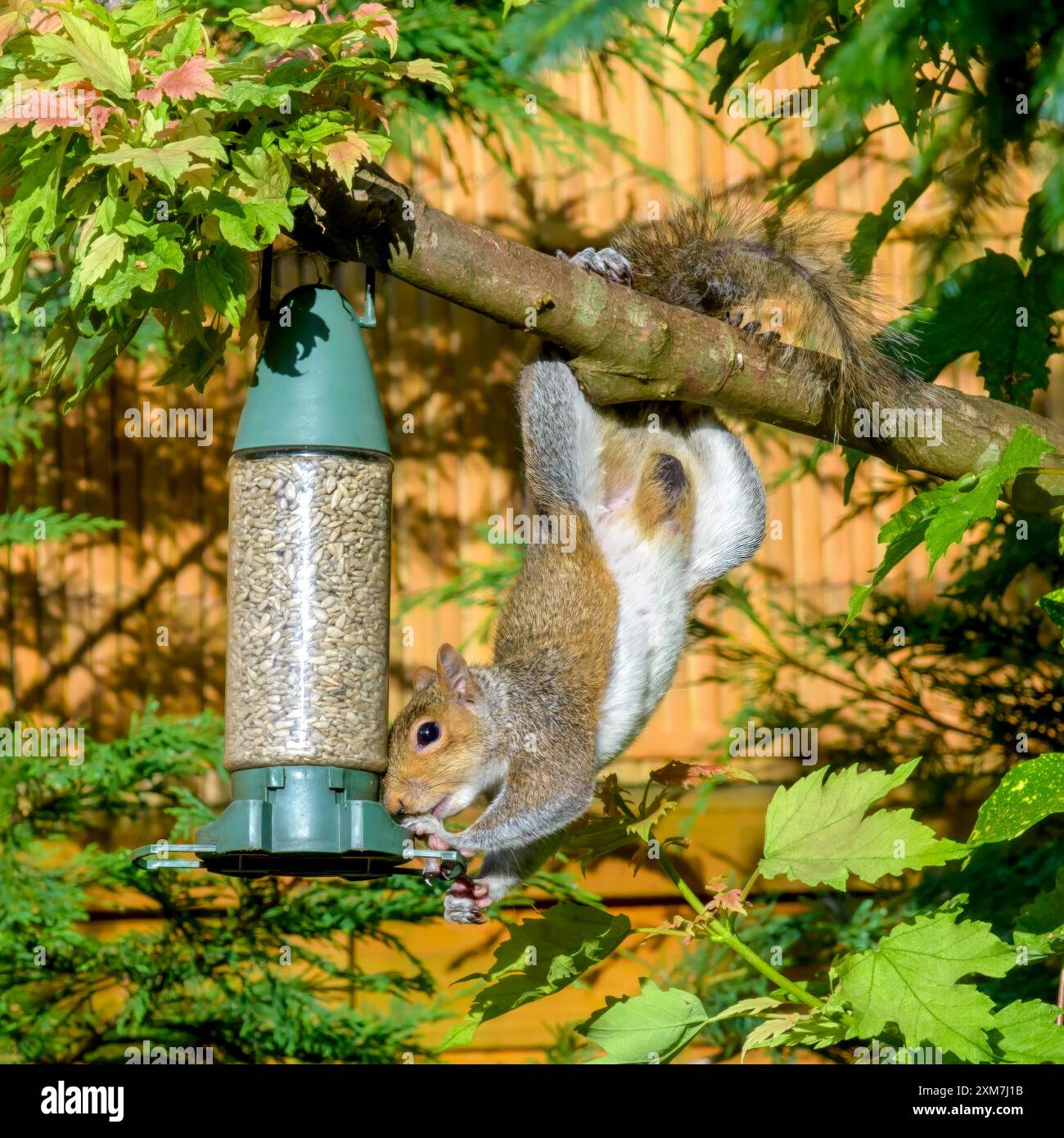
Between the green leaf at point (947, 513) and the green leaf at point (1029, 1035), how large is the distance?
33 cm

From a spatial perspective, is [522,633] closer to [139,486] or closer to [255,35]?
[255,35]

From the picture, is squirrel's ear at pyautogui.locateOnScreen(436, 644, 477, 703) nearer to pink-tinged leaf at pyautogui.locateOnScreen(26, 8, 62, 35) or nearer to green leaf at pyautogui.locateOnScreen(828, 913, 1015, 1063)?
green leaf at pyautogui.locateOnScreen(828, 913, 1015, 1063)

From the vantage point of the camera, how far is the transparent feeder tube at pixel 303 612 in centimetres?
157

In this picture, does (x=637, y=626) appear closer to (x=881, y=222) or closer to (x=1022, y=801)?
(x=881, y=222)

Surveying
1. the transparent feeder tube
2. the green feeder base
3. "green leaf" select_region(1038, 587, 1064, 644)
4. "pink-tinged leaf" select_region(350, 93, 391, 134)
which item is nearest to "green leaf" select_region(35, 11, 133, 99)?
"pink-tinged leaf" select_region(350, 93, 391, 134)

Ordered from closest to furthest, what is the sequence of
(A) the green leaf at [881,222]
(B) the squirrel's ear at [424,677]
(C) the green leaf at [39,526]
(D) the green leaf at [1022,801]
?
(D) the green leaf at [1022,801], (A) the green leaf at [881,222], (B) the squirrel's ear at [424,677], (C) the green leaf at [39,526]

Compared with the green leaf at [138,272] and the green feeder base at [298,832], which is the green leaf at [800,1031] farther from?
the green leaf at [138,272]

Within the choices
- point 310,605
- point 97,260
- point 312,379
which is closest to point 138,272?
point 97,260

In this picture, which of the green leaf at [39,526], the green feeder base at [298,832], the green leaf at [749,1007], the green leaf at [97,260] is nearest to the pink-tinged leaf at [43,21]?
the green leaf at [97,260]

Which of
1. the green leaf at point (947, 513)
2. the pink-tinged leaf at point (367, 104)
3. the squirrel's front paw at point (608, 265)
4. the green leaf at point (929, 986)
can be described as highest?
the squirrel's front paw at point (608, 265)

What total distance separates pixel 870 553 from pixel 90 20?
8.02ft

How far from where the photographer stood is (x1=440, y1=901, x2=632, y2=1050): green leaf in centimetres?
141

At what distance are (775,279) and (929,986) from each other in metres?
0.88

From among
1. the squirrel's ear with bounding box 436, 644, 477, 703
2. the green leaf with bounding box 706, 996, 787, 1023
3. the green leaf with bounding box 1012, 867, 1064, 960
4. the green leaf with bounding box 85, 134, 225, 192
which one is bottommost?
the green leaf with bounding box 706, 996, 787, 1023
